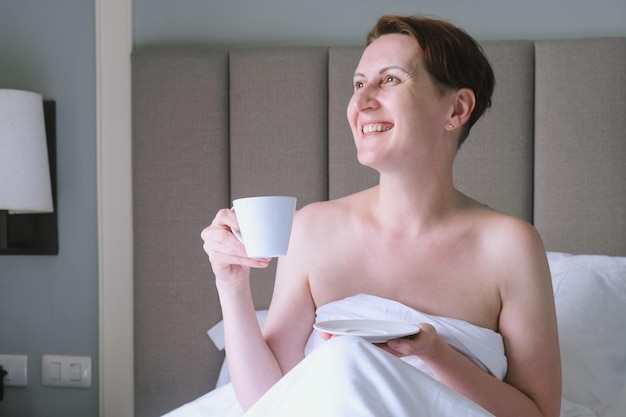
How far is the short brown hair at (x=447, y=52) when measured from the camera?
143 centimetres

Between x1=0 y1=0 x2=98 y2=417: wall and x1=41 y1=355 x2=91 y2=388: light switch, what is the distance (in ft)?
0.06

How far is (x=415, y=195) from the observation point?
1.49m

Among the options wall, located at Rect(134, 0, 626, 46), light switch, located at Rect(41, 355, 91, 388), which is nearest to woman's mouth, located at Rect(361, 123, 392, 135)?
wall, located at Rect(134, 0, 626, 46)

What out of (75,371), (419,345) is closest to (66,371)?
(75,371)

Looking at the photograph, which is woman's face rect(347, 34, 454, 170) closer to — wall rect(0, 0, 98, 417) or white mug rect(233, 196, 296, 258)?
white mug rect(233, 196, 296, 258)

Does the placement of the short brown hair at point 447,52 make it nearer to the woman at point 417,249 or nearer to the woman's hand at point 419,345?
the woman at point 417,249

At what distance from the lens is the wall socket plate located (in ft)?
7.61

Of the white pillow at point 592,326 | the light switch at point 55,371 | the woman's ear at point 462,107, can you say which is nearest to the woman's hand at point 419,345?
the woman's ear at point 462,107

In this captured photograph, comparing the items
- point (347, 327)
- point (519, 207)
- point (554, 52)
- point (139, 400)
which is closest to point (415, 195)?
point (347, 327)

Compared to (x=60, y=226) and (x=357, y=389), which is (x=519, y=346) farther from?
(x=60, y=226)

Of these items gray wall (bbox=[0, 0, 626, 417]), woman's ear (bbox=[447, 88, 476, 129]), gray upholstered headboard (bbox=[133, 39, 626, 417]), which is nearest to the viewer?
woman's ear (bbox=[447, 88, 476, 129])

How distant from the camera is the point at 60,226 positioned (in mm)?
2307

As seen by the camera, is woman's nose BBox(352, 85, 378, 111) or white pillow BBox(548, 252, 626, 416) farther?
white pillow BBox(548, 252, 626, 416)

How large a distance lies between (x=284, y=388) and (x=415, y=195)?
538mm
